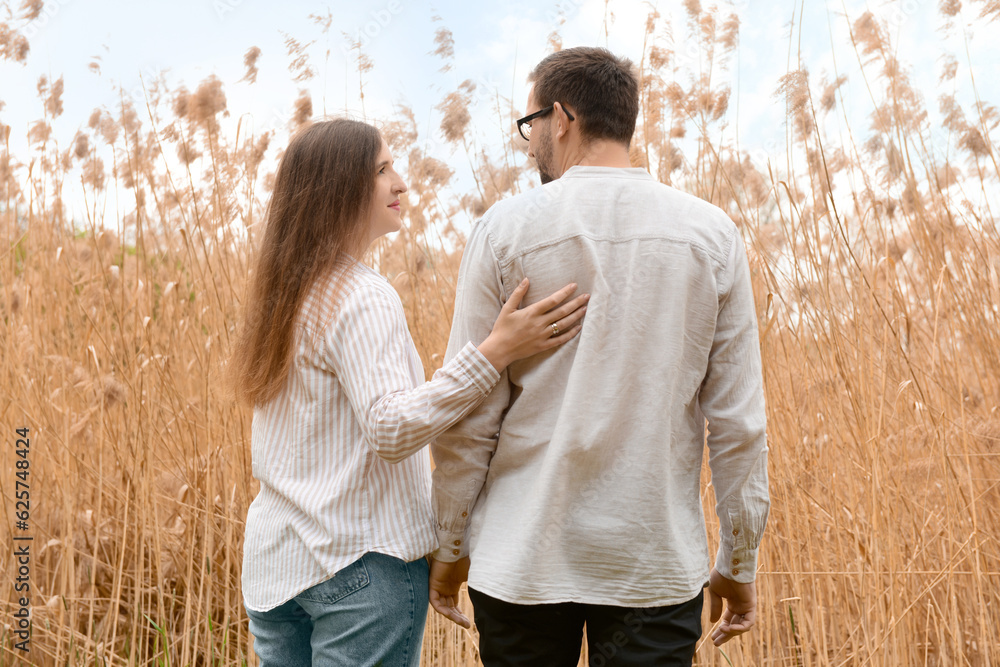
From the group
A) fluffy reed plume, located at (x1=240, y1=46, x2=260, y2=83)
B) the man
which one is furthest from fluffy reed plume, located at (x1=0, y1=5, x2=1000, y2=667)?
the man

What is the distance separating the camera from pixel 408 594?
111 centimetres

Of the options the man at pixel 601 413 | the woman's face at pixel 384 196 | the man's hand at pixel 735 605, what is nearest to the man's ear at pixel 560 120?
the man at pixel 601 413

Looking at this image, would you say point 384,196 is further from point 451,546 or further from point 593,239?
point 451,546

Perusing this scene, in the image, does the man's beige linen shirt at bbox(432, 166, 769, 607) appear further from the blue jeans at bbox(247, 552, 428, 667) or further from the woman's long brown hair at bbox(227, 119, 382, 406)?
the woman's long brown hair at bbox(227, 119, 382, 406)

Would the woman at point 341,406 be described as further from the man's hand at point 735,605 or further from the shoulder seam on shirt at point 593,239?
the man's hand at point 735,605

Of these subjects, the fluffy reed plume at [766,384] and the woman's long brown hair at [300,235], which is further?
the fluffy reed plume at [766,384]

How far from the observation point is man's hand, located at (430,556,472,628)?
1.16m

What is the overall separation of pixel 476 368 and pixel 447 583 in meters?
0.37

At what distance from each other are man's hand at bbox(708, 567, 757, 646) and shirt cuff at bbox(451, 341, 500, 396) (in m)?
0.37

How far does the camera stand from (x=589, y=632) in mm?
1100

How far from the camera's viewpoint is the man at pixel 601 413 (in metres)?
1.04

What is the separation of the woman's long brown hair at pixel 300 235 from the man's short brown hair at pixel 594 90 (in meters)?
0.31

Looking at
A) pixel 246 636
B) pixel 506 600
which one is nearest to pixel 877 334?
pixel 506 600

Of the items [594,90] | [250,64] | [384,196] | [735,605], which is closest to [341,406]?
[384,196]
